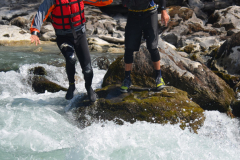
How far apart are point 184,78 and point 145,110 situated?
140cm

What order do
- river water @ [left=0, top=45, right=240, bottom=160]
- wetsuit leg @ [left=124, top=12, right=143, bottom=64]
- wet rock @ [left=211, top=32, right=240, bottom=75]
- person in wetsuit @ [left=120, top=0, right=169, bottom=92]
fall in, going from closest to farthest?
river water @ [left=0, top=45, right=240, bottom=160] < person in wetsuit @ [left=120, top=0, right=169, bottom=92] < wetsuit leg @ [left=124, top=12, right=143, bottom=64] < wet rock @ [left=211, top=32, right=240, bottom=75]

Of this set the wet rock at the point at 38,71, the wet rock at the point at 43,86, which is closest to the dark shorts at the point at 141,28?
the wet rock at the point at 43,86

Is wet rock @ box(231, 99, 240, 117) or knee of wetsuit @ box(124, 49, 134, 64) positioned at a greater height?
knee of wetsuit @ box(124, 49, 134, 64)

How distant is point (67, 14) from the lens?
12.0 feet

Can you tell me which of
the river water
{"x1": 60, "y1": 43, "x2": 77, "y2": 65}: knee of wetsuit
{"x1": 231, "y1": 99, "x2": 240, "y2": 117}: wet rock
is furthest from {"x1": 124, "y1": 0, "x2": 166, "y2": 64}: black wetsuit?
{"x1": 231, "y1": 99, "x2": 240, "y2": 117}: wet rock

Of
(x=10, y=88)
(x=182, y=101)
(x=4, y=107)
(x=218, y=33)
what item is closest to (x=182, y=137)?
(x=182, y=101)

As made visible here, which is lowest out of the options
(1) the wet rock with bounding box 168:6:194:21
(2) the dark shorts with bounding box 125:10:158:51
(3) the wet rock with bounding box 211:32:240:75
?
(1) the wet rock with bounding box 168:6:194:21

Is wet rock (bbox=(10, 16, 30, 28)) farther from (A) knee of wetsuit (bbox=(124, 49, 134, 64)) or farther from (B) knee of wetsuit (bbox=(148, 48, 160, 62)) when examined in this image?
(B) knee of wetsuit (bbox=(148, 48, 160, 62))

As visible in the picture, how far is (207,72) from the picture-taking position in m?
5.04

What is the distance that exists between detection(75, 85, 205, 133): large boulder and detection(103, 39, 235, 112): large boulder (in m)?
0.68

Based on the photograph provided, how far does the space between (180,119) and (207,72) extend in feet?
5.64

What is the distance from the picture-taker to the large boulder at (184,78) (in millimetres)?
4711

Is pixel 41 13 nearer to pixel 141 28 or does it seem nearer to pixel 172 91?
pixel 141 28

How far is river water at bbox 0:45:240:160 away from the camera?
3.12 metres
